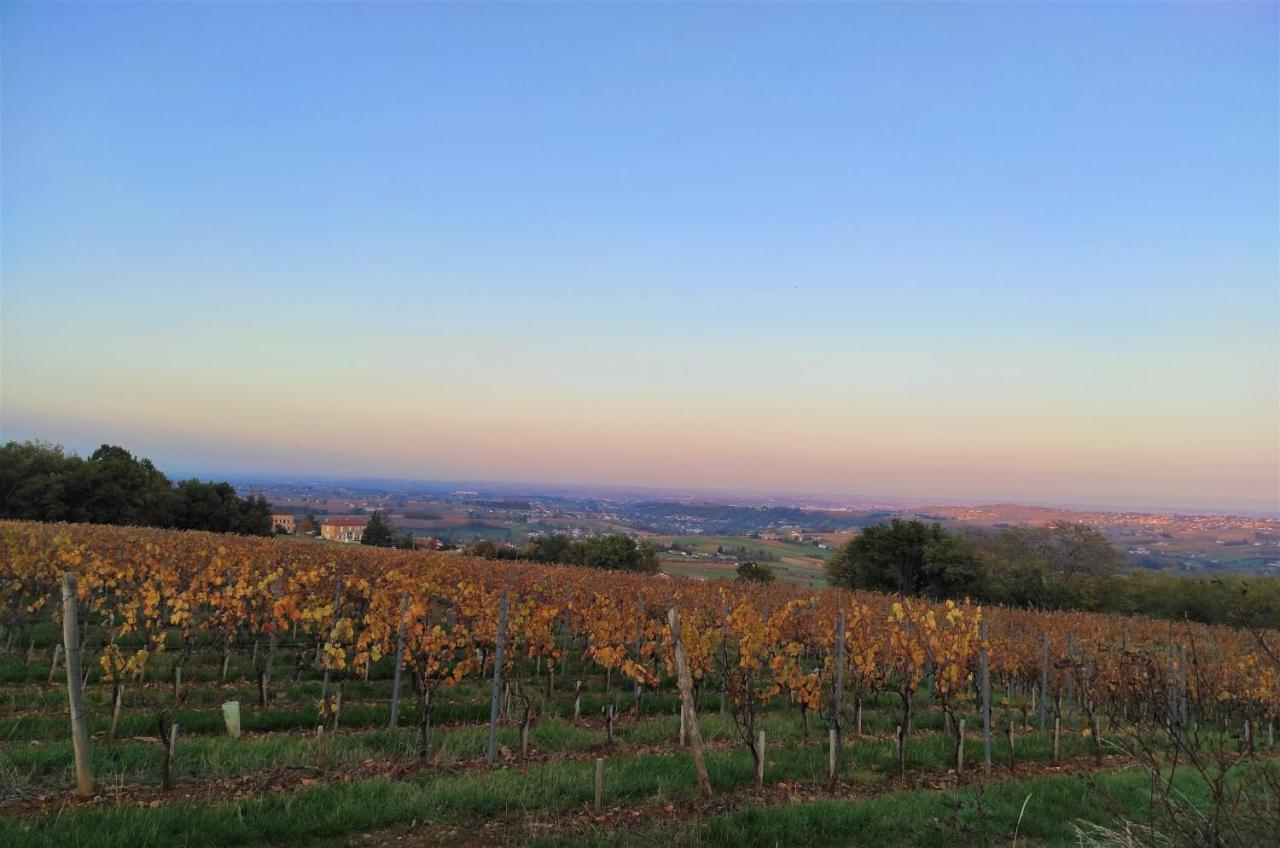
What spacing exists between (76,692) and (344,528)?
6362 cm

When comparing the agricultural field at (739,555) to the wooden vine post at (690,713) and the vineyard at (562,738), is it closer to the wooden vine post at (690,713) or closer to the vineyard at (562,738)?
the vineyard at (562,738)

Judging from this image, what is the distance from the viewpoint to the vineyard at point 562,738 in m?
5.94

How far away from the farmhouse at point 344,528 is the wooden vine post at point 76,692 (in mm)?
52781

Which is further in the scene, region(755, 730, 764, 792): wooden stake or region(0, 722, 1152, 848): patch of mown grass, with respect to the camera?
region(755, 730, 764, 792): wooden stake

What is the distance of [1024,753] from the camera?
11.1m

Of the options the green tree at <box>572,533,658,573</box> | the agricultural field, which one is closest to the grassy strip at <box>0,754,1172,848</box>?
the green tree at <box>572,533,658,573</box>

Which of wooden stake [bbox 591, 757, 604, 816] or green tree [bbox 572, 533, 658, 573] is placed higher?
wooden stake [bbox 591, 757, 604, 816]

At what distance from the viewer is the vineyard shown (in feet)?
19.5

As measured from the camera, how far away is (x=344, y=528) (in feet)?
213

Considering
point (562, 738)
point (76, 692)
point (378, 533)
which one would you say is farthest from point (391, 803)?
point (378, 533)

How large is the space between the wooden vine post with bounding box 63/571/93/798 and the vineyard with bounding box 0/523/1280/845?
3cm

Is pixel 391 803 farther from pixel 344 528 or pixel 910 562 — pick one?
pixel 344 528

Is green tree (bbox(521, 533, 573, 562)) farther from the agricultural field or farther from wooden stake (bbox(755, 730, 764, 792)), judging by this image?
wooden stake (bbox(755, 730, 764, 792))

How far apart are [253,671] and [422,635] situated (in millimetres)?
6229
